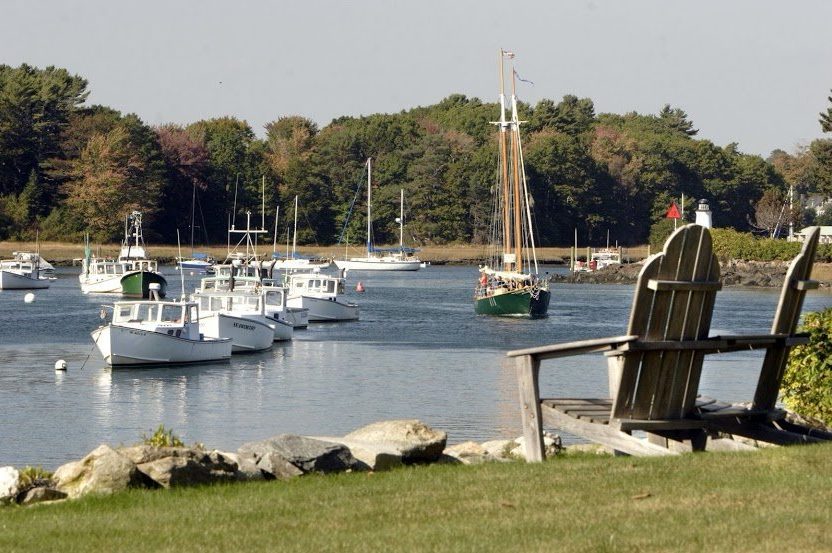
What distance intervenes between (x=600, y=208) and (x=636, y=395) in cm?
14625

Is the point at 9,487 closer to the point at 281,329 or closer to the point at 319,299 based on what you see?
the point at 281,329

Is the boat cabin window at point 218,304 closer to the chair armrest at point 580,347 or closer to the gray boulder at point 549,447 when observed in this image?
the gray boulder at point 549,447

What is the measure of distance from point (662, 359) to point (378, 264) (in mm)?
125138

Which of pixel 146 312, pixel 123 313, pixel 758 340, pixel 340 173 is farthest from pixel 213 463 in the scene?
pixel 340 173

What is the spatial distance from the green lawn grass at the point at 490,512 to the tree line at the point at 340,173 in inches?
4327

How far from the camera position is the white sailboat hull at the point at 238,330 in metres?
44.5

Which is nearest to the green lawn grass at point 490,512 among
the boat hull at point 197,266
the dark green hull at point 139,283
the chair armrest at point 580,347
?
the chair armrest at point 580,347

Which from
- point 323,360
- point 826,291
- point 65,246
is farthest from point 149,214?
point 323,360

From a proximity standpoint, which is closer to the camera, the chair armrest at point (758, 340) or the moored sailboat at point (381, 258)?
the chair armrest at point (758, 340)

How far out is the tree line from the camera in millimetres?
130000

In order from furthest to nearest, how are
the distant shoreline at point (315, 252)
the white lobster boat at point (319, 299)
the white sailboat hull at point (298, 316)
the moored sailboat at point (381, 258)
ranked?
the moored sailboat at point (381, 258)
the distant shoreline at point (315, 252)
the white lobster boat at point (319, 299)
the white sailboat hull at point (298, 316)

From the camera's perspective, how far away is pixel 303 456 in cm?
1160

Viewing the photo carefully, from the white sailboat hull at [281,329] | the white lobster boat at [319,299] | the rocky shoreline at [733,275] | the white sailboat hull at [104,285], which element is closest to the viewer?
the white sailboat hull at [281,329]

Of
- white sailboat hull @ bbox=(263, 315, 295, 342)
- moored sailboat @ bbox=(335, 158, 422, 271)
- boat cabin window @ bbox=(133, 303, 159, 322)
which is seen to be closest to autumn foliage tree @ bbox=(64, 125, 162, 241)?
moored sailboat @ bbox=(335, 158, 422, 271)
